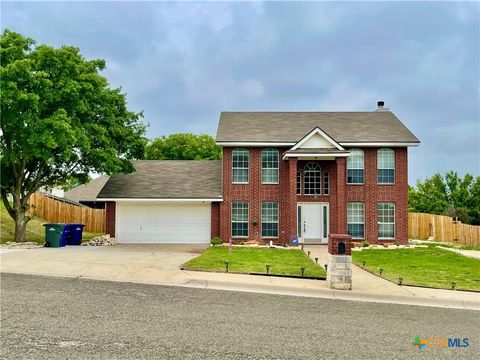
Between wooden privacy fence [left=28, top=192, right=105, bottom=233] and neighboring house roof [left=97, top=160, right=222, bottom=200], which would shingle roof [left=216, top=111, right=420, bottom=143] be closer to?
neighboring house roof [left=97, top=160, right=222, bottom=200]

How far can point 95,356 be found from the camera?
5.95 m

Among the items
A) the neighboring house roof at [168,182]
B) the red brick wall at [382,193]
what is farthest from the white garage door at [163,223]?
the red brick wall at [382,193]

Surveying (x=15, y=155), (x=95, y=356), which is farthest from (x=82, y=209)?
(x=95, y=356)

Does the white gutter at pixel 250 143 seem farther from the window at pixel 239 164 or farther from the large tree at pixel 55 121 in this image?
the large tree at pixel 55 121

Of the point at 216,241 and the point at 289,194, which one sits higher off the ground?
the point at 289,194

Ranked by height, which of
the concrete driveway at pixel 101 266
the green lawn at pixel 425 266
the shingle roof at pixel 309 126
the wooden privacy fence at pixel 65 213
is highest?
the shingle roof at pixel 309 126

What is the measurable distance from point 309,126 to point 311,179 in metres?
3.74

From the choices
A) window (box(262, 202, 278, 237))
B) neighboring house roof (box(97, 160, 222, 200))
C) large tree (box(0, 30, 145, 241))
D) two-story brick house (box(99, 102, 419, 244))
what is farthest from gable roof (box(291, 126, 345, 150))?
large tree (box(0, 30, 145, 241))

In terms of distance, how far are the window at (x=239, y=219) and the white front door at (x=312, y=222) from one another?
10.1 ft

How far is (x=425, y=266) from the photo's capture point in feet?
53.9

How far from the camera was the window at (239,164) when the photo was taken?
25875mm

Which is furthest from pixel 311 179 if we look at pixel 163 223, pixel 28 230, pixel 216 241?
pixel 28 230

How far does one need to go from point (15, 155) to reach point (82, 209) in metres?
11.9

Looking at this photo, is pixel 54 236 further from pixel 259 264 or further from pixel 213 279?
pixel 213 279
